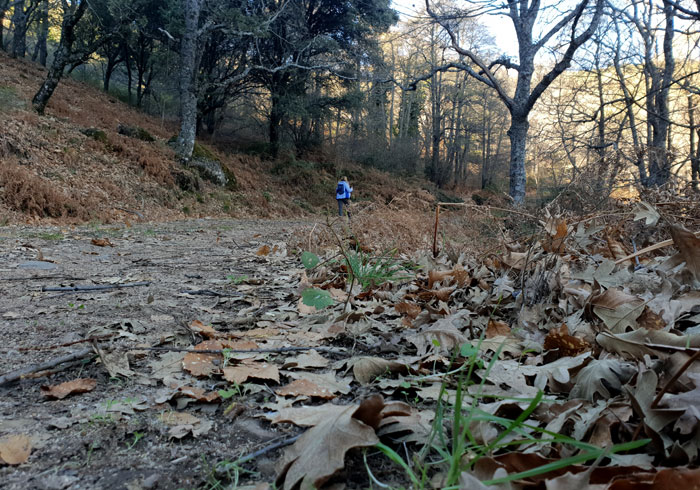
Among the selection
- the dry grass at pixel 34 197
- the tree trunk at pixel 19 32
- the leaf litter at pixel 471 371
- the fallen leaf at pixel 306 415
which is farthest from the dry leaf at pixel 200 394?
the tree trunk at pixel 19 32

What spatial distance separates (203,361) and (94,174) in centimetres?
1274

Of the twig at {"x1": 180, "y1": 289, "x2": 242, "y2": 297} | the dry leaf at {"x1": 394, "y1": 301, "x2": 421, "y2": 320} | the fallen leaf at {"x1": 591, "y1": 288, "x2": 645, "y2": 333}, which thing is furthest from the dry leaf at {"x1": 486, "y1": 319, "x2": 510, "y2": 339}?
the twig at {"x1": 180, "y1": 289, "x2": 242, "y2": 297}

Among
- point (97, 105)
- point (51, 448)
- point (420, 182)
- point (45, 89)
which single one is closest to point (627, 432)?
point (51, 448)

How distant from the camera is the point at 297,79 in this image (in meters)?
21.8

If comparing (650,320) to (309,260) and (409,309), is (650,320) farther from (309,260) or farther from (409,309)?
(309,260)

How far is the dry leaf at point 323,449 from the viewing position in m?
0.93

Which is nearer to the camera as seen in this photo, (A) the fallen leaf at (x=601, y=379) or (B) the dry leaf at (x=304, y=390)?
(A) the fallen leaf at (x=601, y=379)

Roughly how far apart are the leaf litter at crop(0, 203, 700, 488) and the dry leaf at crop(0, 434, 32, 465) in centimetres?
33

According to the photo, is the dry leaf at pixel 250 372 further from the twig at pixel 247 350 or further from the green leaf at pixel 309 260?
the green leaf at pixel 309 260

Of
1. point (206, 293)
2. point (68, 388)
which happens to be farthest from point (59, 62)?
point (68, 388)

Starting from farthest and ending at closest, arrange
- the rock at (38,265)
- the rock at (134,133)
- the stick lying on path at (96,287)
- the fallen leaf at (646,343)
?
1. the rock at (134,133)
2. the rock at (38,265)
3. the stick lying on path at (96,287)
4. the fallen leaf at (646,343)

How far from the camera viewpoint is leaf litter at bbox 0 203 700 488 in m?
0.91

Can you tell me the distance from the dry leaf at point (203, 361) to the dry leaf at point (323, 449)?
0.68 meters

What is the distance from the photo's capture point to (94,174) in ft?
39.8
